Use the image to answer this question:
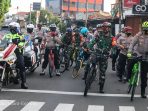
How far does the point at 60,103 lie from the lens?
471 inches

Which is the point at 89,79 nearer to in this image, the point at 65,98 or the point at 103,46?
the point at 65,98

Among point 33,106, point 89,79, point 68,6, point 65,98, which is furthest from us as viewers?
point 68,6

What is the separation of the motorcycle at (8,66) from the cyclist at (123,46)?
4.00 m

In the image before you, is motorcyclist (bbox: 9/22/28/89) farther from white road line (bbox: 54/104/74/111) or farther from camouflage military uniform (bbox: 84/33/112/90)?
white road line (bbox: 54/104/74/111)

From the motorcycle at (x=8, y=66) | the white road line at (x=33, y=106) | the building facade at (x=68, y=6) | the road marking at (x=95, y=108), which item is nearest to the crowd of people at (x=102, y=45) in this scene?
the motorcycle at (x=8, y=66)

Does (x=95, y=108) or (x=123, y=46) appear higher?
(x=123, y=46)

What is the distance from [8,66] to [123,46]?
15.0 feet

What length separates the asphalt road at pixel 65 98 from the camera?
449 inches

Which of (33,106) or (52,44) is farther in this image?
(52,44)

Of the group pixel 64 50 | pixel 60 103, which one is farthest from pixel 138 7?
pixel 60 103

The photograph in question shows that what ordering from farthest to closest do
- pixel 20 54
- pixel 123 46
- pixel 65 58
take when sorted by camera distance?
1. pixel 65 58
2. pixel 123 46
3. pixel 20 54

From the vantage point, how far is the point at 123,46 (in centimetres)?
1681

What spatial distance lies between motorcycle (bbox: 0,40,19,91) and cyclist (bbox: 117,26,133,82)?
400 cm

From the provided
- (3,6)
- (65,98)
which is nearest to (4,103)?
(65,98)
